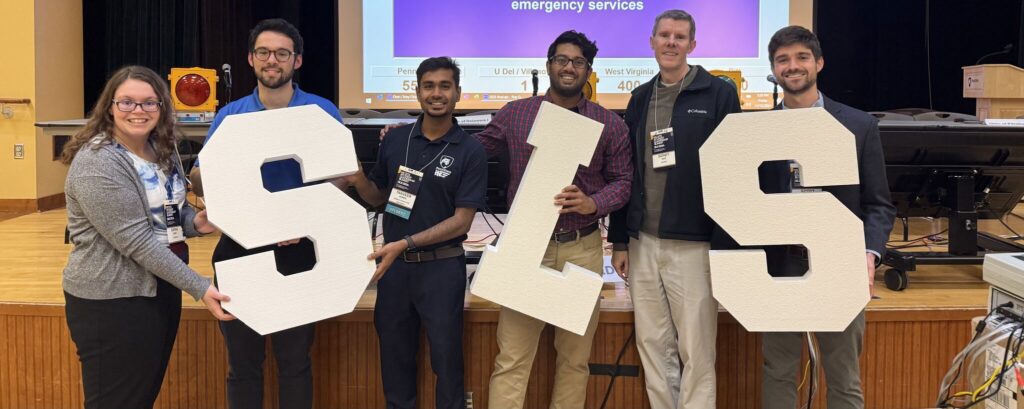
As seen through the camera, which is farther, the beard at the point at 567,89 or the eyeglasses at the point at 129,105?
the beard at the point at 567,89

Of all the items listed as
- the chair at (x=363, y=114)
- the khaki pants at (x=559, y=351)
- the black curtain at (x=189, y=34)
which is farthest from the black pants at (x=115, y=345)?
the black curtain at (x=189, y=34)

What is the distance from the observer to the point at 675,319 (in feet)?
7.84

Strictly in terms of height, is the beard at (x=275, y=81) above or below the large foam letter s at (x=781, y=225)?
above

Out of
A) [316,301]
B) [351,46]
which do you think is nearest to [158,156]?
[316,301]

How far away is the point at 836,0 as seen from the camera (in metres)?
7.68

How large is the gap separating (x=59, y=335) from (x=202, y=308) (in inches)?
20.5

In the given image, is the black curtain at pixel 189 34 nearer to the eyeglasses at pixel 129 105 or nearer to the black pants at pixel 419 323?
the black pants at pixel 419 323

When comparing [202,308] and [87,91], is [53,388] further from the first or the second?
[87,91]

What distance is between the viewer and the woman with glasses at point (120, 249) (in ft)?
5.98

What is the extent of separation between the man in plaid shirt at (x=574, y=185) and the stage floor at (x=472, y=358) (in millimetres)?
331

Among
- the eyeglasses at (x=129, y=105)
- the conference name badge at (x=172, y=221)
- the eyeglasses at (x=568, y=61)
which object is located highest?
the eyeglasses at (x=568, y=61)

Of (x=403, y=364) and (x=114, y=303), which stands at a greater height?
(x=114, y=303)

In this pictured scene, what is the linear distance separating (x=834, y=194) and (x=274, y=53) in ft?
5.61

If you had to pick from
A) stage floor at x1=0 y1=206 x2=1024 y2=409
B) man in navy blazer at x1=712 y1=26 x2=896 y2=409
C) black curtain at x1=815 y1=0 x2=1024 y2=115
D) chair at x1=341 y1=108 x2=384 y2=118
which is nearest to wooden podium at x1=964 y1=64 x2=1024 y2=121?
black curtain at x1=815 y1=0 x2=1024 y2=115
